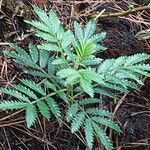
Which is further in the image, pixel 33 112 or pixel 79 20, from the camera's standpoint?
pixel 79 20

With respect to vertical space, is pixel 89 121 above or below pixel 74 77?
below

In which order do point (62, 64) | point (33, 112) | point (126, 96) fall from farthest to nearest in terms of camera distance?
point (126, 96)
point (62, 64)
point (33, 112)

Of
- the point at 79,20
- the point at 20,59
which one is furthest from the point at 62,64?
the point at 79,20

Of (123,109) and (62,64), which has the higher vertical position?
(62,64)

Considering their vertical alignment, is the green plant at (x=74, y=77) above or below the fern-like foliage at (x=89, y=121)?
above

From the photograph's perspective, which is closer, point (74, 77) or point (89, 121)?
point (74, 77)

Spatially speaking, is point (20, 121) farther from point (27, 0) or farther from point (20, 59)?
point (27, 0)

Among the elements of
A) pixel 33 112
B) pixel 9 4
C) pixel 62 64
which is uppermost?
pixel 9 4

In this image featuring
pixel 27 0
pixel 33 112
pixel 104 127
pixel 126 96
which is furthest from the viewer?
pixel 27 0

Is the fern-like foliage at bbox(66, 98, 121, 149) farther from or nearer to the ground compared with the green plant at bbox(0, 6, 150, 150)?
nearer to the ground

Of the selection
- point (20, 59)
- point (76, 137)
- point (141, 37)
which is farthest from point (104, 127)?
point (141, 37)
